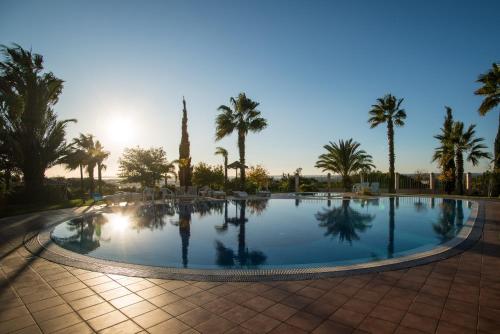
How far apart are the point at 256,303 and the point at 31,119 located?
777 inches

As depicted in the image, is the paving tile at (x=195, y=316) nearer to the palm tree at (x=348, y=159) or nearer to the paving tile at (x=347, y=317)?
the paving tile at (x=347, y=317)

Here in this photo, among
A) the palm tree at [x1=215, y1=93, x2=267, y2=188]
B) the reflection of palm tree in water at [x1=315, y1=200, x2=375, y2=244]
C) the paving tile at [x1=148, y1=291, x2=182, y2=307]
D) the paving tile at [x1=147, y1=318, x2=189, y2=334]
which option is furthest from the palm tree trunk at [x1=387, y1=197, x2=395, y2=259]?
the palm tree at [x1=215, y1=93, x2=267, y2=188]

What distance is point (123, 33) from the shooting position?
1212 centimetres

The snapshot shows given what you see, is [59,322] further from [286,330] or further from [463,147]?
[463,147]

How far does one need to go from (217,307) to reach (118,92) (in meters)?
14.6

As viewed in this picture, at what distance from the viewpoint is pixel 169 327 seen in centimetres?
315

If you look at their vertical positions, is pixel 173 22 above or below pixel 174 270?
above

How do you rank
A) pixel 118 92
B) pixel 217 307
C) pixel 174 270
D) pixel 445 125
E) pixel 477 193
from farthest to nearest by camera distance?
pixel 445 125
pixel 477 193
pixel 118 92
pixel 174 270
pixel 217 307

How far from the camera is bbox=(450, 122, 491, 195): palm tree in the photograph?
21781 millimetres

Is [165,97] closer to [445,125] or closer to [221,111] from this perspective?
[221,111]

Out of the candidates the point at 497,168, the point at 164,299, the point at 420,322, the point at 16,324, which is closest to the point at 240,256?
the point at 164,299

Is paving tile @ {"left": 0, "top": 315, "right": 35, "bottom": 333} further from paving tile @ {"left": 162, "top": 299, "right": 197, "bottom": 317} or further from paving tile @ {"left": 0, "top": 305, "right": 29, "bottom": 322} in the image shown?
paving tile @ {"left": 162, "top": 299, "right": 197, "bottom": 317}

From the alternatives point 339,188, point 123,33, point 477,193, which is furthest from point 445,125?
point 123,33

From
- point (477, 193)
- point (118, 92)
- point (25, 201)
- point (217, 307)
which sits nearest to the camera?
point (217, 307)
